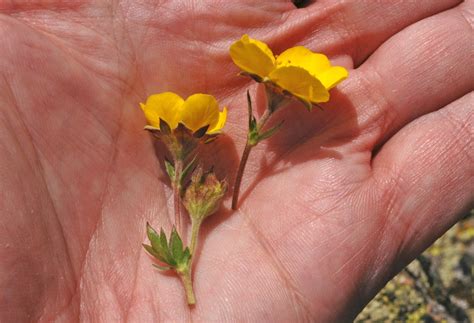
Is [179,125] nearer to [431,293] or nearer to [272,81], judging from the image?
[272,81]

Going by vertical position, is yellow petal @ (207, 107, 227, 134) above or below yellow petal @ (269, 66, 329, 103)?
below

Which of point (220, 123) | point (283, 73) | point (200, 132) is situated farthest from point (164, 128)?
point (283, 73)

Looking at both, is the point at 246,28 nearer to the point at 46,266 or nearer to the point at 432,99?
the point at 432,99

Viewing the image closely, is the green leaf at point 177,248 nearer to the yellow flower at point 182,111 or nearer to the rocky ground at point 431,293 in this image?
the yellow flower at point 182,111

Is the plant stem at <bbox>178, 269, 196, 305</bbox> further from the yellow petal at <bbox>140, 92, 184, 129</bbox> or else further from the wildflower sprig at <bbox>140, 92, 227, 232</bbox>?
the yellow petal at <bbox>140, 92, 184, 129</bbox>

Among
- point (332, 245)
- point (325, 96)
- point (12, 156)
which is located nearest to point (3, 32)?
point (12, 156)

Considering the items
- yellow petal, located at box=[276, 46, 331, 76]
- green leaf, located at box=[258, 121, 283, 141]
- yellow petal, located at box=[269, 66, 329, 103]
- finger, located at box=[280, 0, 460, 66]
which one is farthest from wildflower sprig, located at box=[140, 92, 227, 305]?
finger, located at box=[280, 0, 460, 66]

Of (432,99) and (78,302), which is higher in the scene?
(432,99)
